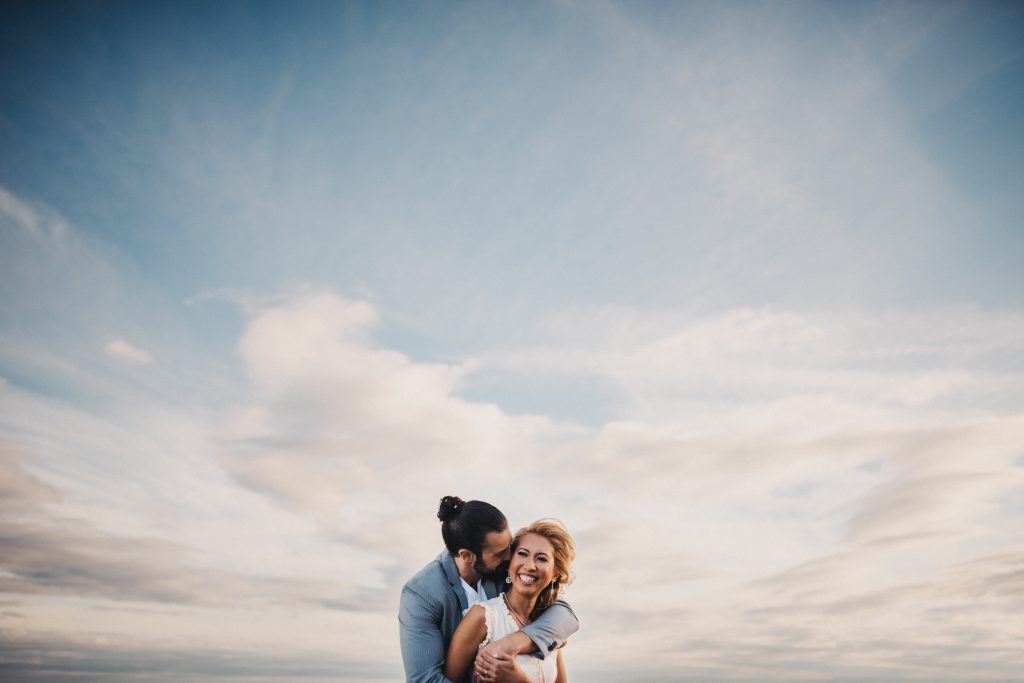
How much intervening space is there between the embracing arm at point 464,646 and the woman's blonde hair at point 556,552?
1066mm

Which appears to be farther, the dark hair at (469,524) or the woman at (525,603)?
the dark hair at (469,524)

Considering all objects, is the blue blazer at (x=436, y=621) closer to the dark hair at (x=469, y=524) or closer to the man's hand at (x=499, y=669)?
the dark hair at (x=469, y=524)

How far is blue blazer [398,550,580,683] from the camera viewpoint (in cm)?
880

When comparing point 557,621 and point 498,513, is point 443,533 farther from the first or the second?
point 557,621

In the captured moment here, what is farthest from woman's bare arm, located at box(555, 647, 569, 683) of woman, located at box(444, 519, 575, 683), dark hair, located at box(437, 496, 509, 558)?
dark hair, located at box(437, 496, 509, 558)

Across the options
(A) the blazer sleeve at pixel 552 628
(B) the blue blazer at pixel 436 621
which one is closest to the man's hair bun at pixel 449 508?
(B) the blue blazer at pixel 436 621

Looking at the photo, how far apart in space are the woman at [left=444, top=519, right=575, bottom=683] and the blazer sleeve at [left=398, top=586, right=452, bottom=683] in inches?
6.9

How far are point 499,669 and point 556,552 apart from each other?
185 cm

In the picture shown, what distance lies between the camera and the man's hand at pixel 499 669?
8375mm

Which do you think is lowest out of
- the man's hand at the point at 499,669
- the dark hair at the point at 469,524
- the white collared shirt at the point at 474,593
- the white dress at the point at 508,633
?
the man's hand at the point at 499,669

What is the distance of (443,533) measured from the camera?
31.3ft

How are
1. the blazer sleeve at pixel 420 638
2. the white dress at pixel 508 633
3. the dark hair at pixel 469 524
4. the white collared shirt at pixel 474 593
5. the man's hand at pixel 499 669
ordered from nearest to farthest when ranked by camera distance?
the man's hand at pixel 499 669 < the blazer sleeve at pixel 420 638 < the white dress at pixel 508 633 < the dark hair at pixel 469 524 < the white collared shirt at pixel 474 593

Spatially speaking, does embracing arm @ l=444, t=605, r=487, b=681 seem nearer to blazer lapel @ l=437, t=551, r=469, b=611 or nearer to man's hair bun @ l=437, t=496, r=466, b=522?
blazer lapel @ l=437, t=551, r=469, b=611

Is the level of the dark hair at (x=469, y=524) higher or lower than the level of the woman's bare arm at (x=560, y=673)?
higher
